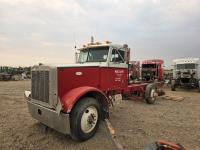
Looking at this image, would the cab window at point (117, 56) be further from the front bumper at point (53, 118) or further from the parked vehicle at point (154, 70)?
the parked vehicle at point (154, 70)

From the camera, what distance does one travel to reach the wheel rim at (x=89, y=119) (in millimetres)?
4512

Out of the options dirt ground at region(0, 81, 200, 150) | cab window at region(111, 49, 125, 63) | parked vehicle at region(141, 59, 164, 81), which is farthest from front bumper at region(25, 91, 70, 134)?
parked vehicle at region(141, 59, 164, 81)

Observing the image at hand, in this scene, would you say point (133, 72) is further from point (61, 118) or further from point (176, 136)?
point (61, 118)

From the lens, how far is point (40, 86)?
4.77 metres

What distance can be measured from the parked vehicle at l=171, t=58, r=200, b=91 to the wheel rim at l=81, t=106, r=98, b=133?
42.3 feet

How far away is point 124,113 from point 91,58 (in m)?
2.47

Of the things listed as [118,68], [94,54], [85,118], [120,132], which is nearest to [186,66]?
[118,68]

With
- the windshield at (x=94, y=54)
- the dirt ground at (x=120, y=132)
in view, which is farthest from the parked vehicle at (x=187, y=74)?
the windshield at (x=94, y=54)

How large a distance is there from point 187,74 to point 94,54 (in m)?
12.6

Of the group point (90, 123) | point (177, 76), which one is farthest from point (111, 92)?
point (177, 76)

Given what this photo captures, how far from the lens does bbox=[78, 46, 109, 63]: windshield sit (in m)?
6.17

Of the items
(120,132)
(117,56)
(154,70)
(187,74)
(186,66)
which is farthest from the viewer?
(186,66)

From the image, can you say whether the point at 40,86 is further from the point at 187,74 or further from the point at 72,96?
the point at 187,74

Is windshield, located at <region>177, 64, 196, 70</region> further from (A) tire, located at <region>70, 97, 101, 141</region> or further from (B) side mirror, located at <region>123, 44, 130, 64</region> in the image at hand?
(A) tire, located at <region>70, 97, 101, 141</region>
